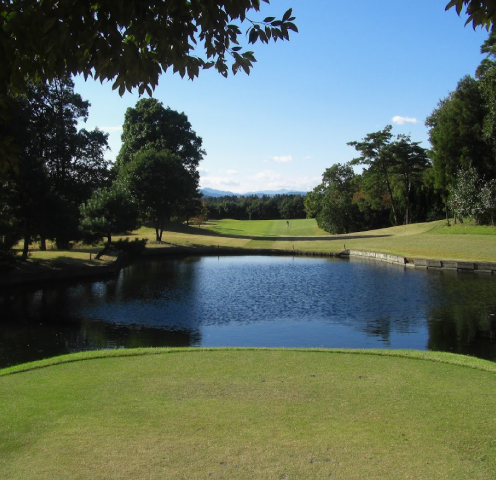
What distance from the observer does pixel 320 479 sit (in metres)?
3.81

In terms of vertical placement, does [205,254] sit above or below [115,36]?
below

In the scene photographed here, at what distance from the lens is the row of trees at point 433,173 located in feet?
129

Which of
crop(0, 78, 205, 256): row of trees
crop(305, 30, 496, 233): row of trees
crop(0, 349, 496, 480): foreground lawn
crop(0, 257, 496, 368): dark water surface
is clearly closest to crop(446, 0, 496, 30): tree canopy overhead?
crop(0, 349, 496, 480): foreground lawn

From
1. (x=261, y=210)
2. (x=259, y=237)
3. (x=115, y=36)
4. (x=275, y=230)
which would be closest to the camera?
(x=115, y=36)

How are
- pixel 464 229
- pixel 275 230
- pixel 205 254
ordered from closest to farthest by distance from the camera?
1. pixel 464 229
2. pixel 205 254
3. pixel 275 230

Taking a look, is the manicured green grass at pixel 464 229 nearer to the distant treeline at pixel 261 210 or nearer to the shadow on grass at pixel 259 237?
the shadow on grass at pixel 259 237

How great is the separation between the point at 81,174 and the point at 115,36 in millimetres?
35202

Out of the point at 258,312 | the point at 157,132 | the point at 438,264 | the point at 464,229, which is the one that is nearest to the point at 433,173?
the point at 464,229

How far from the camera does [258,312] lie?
58.2ft

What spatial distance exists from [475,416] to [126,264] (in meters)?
32.3

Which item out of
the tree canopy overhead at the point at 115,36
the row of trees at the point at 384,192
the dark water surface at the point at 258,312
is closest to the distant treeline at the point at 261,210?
the row of trees at the point at 384,192

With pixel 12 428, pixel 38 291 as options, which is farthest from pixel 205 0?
pixel 38 291

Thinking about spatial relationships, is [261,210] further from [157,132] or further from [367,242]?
[367,242]

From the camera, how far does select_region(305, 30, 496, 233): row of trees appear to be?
39.2 m
